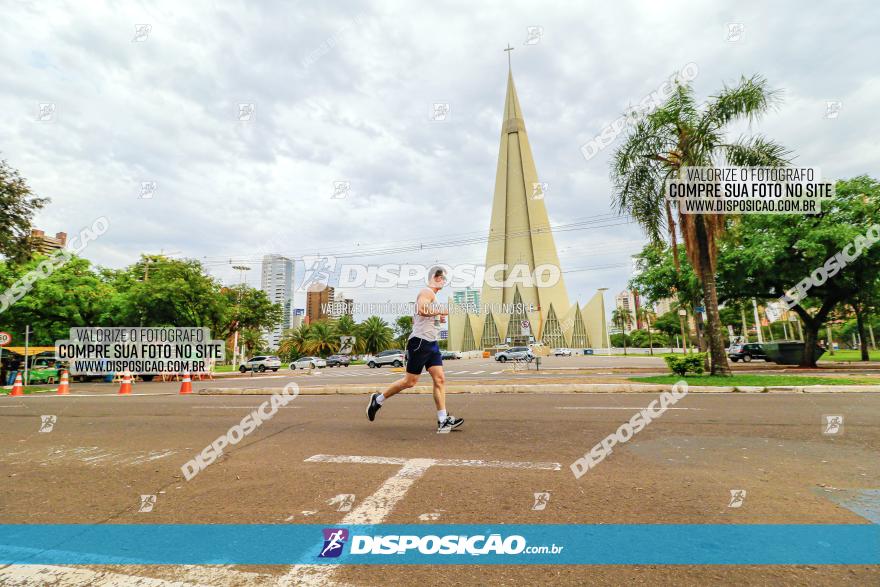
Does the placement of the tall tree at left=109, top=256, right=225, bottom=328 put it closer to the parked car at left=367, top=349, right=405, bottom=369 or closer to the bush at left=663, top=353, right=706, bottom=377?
the parked car at left=367, top=349, right=405, bottom=369

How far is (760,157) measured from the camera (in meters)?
12.7

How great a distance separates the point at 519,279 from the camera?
101 metres

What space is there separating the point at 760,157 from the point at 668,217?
2859 mm

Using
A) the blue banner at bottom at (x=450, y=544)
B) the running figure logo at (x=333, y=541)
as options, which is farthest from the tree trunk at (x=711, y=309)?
the running figure logo at (x=333, y=541)

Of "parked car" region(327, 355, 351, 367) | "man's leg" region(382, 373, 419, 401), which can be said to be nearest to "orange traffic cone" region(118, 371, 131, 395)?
"man's leg" region(382, 373, 419, 401)

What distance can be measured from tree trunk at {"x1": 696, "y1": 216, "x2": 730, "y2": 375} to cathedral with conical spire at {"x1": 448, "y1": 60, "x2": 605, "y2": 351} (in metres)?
80.1

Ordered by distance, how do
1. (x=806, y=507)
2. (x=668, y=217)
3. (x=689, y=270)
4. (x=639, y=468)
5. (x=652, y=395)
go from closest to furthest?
1. (x=806, y=507)
2. (x=639, y=468)
3. (x=652, y=395)
4. (x=668, y=217)
5. (x=689, y=270)

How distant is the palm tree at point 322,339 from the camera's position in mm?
59438

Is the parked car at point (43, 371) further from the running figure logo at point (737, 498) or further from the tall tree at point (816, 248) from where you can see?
the tall tree at point (816, 248)

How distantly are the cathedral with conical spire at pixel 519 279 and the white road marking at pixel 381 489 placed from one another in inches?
3572

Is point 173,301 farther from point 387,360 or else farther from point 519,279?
point 519,279

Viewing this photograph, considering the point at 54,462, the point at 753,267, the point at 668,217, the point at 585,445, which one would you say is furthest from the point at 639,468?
the point at 753,267

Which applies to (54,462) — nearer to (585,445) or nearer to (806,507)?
(585,445)

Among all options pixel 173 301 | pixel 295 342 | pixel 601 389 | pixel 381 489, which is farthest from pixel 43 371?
pixel 295 342
